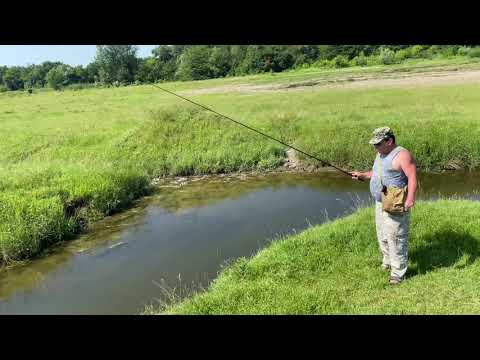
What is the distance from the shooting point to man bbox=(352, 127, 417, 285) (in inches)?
257

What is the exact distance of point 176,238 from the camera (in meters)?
12.8

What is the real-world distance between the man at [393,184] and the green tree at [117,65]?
6457 cm

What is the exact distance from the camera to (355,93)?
33.0 meters

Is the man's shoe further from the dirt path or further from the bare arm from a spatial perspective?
the dirt path

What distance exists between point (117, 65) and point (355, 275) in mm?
74421

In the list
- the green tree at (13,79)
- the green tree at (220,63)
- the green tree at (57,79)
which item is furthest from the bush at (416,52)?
the green tree at (13,79)

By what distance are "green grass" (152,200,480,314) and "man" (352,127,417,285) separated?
0.41 metres

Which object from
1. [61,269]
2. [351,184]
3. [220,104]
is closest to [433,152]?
[351,184]

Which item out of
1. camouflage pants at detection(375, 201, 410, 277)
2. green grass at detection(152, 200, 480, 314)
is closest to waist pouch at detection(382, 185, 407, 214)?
camouflage pants at detection(375, 201, 410, 277)

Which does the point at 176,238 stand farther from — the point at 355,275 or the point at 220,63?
the point at 220,63

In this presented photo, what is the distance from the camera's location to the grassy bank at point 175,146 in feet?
44.0

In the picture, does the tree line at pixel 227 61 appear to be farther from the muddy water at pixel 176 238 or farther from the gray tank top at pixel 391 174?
the gray tank top at pixel 391 174

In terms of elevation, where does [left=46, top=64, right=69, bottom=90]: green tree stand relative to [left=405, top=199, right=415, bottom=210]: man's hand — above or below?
above
